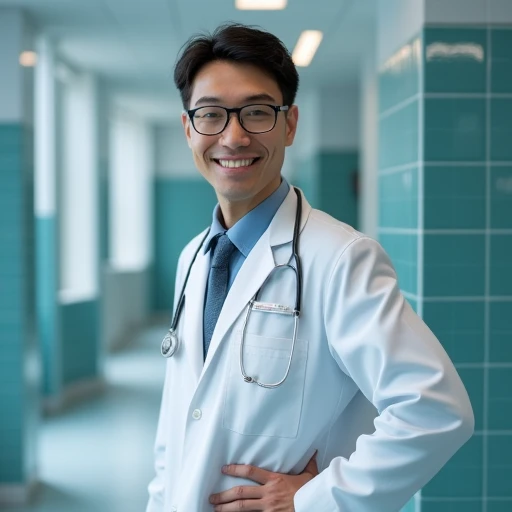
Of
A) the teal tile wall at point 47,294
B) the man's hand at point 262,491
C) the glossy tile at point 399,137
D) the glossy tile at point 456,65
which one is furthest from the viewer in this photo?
the teal tile wall at point 47,294

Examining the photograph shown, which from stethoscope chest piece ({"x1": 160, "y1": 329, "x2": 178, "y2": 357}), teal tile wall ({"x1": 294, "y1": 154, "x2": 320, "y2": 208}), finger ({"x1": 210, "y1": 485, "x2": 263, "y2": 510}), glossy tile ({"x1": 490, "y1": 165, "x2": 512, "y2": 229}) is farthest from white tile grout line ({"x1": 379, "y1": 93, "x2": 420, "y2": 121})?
teal tile wall ({"x1": 294, "y1": 154, "x2": 320, "y2": 208})

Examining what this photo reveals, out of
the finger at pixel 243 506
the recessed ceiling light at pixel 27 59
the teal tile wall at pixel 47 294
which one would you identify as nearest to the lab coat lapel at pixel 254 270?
the finger at pixel 243 506

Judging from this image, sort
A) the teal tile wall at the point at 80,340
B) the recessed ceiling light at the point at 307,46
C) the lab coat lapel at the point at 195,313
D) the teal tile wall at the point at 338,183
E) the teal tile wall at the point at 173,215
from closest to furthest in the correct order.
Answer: the lab coat lapel at the point at 195,313
the recessed ceiling light at the point at 307,46
the teal tile wall at the point at 80,340
the teal tile wall at the point at 338,183
the teal tile wall at the point at 173,215

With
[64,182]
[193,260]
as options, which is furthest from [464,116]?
[64,182]

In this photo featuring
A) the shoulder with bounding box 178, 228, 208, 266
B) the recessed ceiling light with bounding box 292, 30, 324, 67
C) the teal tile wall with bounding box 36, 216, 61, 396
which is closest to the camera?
the shoulder with bounding box 178, 228, 208, 266

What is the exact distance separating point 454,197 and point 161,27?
2.88 metres

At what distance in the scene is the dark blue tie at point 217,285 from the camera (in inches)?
54.8

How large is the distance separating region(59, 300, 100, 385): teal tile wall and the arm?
487cm

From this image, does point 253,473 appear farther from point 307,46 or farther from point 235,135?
point 307,46

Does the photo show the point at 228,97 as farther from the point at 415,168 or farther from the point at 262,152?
the point at 415,168

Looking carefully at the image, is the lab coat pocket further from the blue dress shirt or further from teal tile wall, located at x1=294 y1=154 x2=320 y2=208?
teal tile wall, located at x1=294 y1=154 x2=320 y2=208

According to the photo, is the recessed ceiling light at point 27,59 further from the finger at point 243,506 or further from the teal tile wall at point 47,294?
the finger at point 243,506

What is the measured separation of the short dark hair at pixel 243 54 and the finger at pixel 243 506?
702 millimetres

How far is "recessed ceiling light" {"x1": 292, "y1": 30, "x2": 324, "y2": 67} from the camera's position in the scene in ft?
16.3
